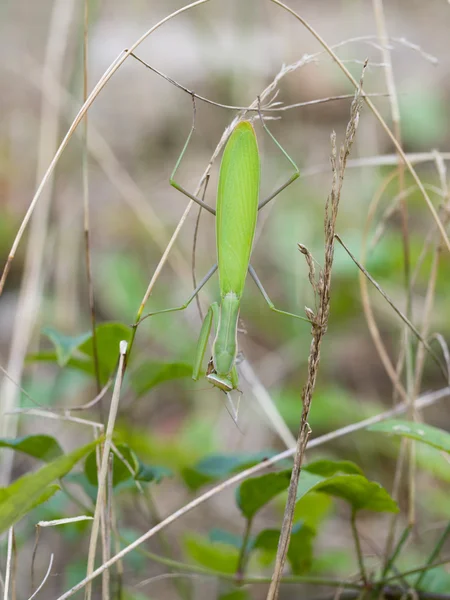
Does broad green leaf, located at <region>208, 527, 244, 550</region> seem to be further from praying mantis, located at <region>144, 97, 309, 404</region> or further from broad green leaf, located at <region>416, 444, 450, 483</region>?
broad green leaf, located at <region>416, 444, 450, 483</region>

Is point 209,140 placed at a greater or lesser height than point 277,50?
lesser

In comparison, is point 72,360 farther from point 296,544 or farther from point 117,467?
point 296,544

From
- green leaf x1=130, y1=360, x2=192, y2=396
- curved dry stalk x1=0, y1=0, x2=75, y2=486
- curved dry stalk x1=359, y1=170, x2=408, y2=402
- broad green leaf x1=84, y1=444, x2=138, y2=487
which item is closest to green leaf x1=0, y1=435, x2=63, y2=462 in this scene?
broad green leaf x1=84, y1=444, x2=138, y2=487

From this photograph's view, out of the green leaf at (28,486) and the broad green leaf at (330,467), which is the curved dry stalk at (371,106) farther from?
the green leaf at (28,486)

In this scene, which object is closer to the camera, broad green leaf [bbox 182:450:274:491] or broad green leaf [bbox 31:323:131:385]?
broad green leaf [bbox 31:323:131:385]

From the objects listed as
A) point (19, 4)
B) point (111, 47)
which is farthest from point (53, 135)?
point (19, 4)

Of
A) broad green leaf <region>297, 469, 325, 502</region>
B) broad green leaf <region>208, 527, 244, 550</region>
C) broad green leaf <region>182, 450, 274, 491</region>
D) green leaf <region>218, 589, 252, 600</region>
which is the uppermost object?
broad green leaf <region>297, 469, 325, 502</region>

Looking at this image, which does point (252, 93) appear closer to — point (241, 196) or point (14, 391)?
point (14, 391)
